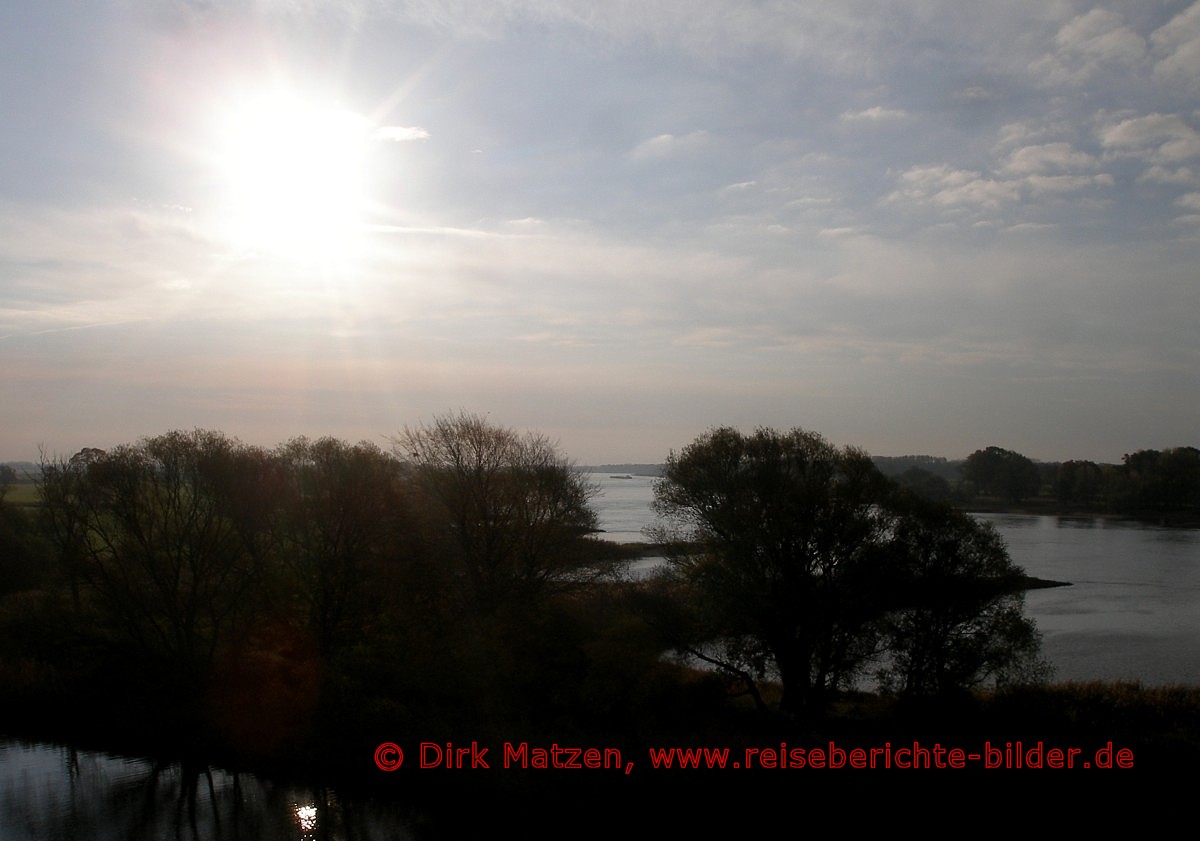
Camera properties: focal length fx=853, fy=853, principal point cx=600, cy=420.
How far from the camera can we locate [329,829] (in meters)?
15.8

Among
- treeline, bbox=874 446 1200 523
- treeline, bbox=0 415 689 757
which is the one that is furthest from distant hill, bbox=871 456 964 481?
treeline, bbox=0 415 689 757

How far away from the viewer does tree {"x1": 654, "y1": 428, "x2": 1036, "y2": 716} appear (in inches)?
776

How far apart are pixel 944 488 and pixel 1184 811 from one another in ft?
174

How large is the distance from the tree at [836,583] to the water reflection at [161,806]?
8477 millimetres

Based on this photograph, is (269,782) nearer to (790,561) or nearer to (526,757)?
(526,757)

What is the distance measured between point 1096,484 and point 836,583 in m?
79.6

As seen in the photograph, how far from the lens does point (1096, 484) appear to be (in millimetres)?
86188

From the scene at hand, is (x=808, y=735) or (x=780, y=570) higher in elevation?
(x=780, y=570)

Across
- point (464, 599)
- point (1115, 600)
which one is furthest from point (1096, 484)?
point (464, 599)

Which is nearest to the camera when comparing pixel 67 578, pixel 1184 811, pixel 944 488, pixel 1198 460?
pixel 1184 811

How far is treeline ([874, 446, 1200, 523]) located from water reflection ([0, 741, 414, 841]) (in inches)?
2654

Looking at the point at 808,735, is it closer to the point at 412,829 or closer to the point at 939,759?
the point at 939,759

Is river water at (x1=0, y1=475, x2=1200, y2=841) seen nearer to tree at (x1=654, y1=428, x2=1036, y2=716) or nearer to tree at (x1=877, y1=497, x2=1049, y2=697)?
tree at (x1=877, y1=497, x2=1049, y2=697)

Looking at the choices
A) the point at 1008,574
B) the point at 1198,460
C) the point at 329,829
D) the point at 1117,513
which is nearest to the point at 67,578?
the point at 329,829
